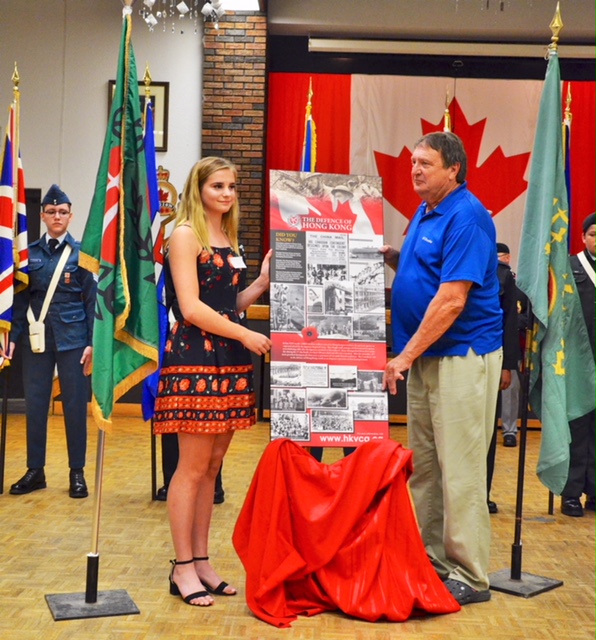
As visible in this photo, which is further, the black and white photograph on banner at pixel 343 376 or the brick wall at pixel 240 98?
the brick wall at pixel 240 98

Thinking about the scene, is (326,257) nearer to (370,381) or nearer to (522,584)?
(370,381)

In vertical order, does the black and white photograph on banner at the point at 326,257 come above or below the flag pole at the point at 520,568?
above

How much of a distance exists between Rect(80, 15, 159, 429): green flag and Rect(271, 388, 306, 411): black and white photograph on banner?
45cm

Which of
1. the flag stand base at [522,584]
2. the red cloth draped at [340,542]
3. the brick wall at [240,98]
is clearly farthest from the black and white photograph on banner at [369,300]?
the brick wall at [240,98]

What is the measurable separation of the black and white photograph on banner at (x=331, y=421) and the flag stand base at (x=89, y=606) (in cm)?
89

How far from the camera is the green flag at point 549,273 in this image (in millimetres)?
3453

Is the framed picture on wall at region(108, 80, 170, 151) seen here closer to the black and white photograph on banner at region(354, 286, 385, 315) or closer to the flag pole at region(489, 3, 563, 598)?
the flag pole at region(489, 3, 563, 598)

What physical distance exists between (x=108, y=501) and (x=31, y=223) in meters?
5.13

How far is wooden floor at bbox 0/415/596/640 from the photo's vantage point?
9.43 ft

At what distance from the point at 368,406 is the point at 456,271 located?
59cm

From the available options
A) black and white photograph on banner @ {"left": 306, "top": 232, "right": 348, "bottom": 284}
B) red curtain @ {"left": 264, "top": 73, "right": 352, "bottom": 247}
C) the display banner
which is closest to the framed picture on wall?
red curtain @ {"left": 264, "top": 73, "right": 352, "bottom": 247}

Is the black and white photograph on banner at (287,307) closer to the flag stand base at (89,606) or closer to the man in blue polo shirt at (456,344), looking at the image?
the man in blue polo shirt at (456,344)

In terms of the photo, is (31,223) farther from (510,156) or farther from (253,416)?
(253,416)

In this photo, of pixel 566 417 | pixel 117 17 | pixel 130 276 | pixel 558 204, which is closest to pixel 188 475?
pixel 130 276
